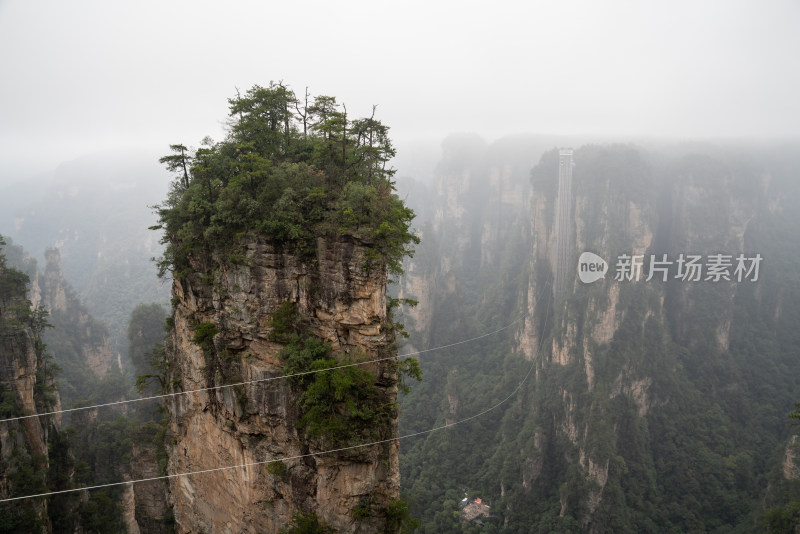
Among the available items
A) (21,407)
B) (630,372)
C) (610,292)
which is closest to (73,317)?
(21,407)

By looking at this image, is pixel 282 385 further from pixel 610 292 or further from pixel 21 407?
pixel 610 292

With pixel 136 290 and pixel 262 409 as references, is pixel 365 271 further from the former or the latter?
pixel 136 290

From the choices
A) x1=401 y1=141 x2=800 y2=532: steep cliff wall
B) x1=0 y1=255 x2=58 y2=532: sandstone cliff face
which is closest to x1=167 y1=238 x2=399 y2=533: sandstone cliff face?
x1=0 y1=255 x2=58 y2=532: sandstone cliff face

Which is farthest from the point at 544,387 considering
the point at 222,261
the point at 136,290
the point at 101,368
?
the point at 136,290

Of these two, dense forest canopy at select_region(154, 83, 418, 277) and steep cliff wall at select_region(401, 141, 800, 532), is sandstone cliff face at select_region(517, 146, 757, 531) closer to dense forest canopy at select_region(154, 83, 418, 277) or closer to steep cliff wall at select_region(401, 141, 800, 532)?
steep cliff wall at select_region(401, 141, 800, 532)

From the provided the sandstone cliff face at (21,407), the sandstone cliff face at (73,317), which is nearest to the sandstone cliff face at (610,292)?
the sandstone cliff face at (21,407)
